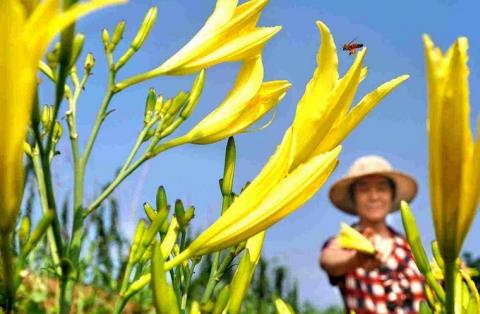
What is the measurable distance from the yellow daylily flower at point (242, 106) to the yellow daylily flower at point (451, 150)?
35 centimetres

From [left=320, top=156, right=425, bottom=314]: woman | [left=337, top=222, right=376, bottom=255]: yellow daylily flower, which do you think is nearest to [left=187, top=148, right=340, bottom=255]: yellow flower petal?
[left=337, top=222, right=376, bottom=255]: yellow daylily flower

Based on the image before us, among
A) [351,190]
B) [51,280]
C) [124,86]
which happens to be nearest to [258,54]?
[124,86]

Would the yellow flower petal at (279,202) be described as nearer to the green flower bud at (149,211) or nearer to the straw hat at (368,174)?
the green flower bud at (149,211)

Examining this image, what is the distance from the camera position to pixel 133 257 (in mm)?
989

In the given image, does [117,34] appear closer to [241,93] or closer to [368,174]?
[241,93]

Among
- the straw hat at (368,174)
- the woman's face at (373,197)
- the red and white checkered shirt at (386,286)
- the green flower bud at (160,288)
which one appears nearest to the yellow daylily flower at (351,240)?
the green flower bud at (160,288)

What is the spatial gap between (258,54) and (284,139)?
201mm

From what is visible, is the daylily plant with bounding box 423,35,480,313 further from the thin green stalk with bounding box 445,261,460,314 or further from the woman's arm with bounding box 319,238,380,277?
the woman's arm with bounding box 319,238,380,277

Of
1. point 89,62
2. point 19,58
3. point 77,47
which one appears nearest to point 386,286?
Answer: point 89,62

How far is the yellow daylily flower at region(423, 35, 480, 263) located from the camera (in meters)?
0.67

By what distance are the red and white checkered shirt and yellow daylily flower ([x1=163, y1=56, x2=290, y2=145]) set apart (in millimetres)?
3444

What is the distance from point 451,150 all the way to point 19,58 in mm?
368

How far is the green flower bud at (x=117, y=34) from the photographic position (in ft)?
3.87

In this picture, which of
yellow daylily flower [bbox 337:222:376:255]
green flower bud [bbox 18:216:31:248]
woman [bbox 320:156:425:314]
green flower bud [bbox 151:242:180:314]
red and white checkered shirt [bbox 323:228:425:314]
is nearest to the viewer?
green flower bud [bbox 151:242:180:314]
